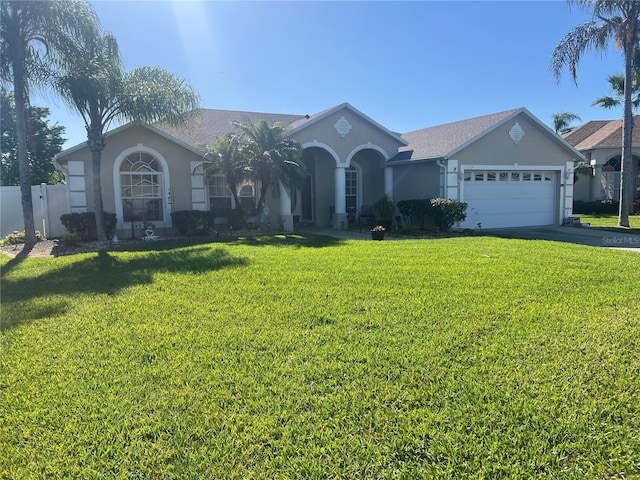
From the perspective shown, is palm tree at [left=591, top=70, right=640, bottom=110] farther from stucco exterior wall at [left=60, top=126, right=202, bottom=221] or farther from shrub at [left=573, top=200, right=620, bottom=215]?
stucco exterior wall at [left=60, top=126, right=202, bottom=221]

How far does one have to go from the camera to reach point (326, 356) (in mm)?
4531

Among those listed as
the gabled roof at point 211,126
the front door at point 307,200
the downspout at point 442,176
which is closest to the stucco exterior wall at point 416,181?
the downspout at point 442,176

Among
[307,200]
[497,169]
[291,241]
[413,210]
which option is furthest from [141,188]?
[497,169]

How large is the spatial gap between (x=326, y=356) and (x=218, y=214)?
13.3 m

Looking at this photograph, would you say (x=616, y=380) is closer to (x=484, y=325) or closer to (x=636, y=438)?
(x=636, y=438)

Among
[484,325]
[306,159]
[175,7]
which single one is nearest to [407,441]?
[484,325]

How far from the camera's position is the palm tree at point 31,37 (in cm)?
1206

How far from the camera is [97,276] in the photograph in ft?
28.2

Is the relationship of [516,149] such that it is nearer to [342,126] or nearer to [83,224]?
[342,126]

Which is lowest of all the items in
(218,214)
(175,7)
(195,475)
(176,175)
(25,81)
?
(195,475)

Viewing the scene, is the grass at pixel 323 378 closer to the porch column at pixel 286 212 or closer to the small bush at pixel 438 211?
the small bush at pixel 438 211

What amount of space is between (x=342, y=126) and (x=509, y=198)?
8.03 metres

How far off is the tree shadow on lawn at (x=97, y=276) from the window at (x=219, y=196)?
5791 mm

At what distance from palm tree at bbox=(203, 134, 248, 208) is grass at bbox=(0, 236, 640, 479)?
26.4ft
